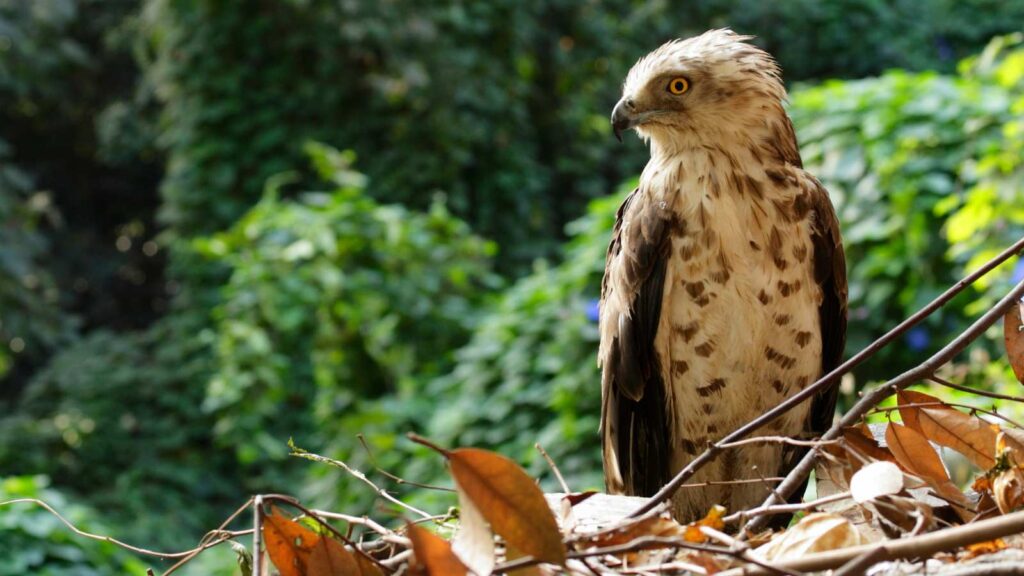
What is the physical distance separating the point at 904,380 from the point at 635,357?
110 cm

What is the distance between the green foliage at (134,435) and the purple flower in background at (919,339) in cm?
503

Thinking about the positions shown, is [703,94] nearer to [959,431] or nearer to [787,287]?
[787,287]

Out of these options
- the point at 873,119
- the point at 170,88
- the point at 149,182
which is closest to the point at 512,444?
the point at 873,119

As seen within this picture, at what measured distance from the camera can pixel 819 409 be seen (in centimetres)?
272

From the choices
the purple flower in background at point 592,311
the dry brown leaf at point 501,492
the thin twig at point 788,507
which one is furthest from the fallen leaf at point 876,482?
the purple flower in background at point 592,311

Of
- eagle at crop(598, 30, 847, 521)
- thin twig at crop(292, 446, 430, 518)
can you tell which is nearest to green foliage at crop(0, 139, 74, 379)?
eagle at crop(598, 30, 847, 521)

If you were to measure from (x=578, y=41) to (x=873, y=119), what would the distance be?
267 inches

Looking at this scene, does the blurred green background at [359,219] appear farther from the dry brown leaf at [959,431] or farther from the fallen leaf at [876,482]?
the dry brown leaf at [959,431]

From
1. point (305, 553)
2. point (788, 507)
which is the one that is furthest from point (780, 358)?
point (305, 553)

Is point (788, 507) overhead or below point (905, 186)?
below

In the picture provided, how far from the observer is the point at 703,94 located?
2463 mm

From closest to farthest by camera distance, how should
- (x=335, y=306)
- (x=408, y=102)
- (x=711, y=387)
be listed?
(x=711, y=387)
(x=335, y=306)
(x=408, y=102)

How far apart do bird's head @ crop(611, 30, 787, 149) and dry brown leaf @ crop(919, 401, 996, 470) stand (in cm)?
93

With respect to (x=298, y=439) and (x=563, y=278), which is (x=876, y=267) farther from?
(x=298, y=439)
